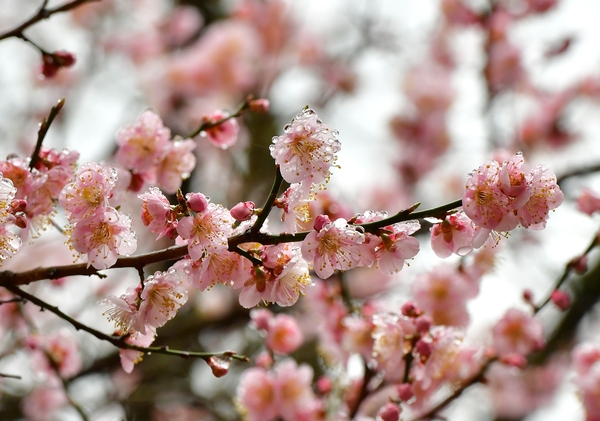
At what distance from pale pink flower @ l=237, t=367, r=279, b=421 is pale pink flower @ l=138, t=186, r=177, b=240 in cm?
139

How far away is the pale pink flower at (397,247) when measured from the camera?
1260 mm

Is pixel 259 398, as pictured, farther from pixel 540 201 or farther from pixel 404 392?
pixel 540 201

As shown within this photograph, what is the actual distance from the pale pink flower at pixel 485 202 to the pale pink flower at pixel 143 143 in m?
0.98

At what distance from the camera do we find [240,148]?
17.1 ft

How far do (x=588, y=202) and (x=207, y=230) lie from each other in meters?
1.45

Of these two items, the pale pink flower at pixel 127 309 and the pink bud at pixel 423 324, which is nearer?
the pale pink flower at pixel 127 309

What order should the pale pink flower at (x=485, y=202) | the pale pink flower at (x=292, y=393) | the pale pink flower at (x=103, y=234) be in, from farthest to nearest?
1. the pale pink flower at (x=292, y=393)
2. the pale pink flower at (x=103, y=234)
3. the pale pink flower at (x=485, y=202)

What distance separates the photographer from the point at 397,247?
1.26 m

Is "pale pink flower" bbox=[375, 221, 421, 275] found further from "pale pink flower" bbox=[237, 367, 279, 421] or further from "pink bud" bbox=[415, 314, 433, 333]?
"pale pink flower" bbox=[237, 367, 279, 421]

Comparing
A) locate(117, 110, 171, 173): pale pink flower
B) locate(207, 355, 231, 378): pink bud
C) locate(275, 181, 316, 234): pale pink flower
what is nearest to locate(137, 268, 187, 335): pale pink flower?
locate(207, 355, 231, 378): pink bud

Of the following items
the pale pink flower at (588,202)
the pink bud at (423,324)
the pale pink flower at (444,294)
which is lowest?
the pink bud at (423,324)

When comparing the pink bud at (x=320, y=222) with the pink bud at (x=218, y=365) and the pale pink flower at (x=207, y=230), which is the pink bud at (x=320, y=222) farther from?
the pink bud at (x=218, y=365)

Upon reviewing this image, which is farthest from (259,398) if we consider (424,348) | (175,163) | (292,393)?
(175,163)

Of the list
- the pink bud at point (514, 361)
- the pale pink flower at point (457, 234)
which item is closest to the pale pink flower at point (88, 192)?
the pale pink flower at point (457, 234)
